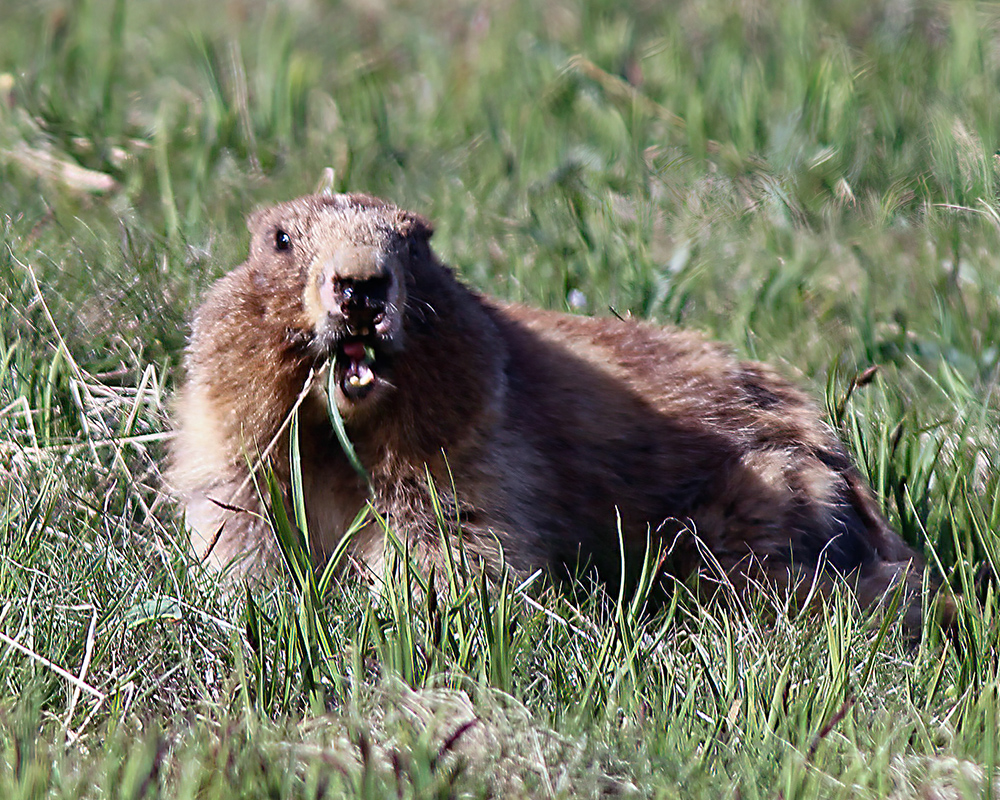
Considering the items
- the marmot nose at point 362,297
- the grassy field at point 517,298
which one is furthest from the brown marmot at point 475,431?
the grassy field at point 517,298

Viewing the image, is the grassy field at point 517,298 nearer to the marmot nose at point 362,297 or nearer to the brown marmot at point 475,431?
the brown marmot at point 475,431

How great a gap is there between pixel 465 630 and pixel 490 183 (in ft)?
11.4

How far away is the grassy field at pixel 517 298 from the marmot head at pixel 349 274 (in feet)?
1.94

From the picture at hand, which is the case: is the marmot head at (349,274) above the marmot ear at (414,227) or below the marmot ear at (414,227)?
below

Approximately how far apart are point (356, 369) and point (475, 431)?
1.29 ft

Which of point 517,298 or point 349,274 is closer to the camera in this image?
point 349,274

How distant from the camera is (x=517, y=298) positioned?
17.1 ft

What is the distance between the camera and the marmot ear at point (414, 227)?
3489mm

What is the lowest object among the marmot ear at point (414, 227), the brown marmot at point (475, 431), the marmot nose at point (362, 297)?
the brown marmot at point (475, 431)

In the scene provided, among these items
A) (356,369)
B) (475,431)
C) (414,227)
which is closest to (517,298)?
(414,227)

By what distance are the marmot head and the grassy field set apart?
0.59m

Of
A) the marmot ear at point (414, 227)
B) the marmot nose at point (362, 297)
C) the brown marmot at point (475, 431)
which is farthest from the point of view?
the marmot ear at point (414, 227)

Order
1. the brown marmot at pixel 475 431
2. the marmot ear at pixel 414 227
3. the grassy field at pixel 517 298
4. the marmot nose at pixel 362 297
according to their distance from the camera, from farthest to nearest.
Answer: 1. the marmot ear at pixel 414 227
2. the brown marmot at pixel 475 431
3. the marmot nose at pixel 362 297
4. the grassy field at pixel 517 298

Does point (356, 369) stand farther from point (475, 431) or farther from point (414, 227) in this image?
point (414, 227)
